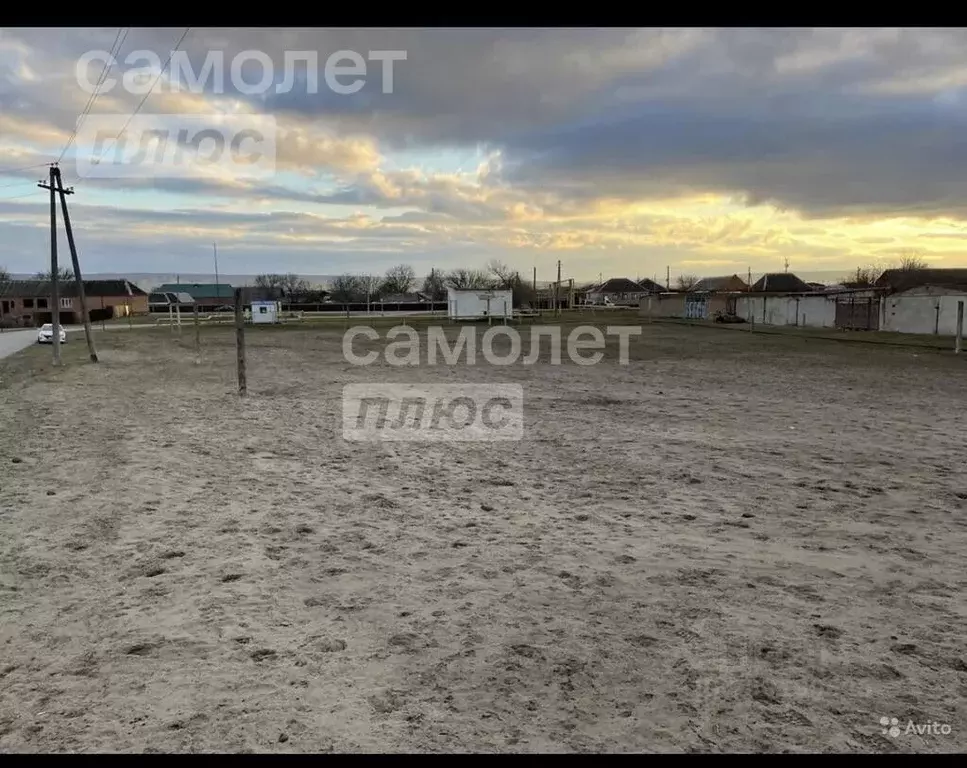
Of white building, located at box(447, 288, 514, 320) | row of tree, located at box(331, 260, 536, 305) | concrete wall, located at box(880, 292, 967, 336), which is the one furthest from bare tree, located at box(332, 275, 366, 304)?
concrete wall, located at box(880, 292, 967, 336)

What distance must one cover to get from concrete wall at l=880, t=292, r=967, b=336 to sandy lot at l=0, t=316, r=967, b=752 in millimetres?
26415

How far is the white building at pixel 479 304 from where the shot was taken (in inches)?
1827

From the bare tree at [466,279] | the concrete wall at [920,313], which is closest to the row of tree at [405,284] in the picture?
the bare tree at [466,279]

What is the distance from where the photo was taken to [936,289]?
32.7m

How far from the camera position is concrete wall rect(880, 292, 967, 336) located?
1196 inches

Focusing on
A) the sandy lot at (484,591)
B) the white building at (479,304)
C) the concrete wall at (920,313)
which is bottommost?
the sandy lot at (484,591)

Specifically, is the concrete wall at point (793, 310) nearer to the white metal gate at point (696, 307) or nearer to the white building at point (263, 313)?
the white metal gate at point (696, 307)

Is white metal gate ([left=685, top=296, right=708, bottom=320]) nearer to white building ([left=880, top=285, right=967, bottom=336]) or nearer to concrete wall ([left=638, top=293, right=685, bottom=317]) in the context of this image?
concrete wall ([left=638, top=293, right=685, bottom=317])

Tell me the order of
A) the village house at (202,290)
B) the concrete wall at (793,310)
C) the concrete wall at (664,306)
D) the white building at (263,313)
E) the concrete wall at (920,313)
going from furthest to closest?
the village house at (202,290), the concrete wall at (664,306), the white building at (263,313), the concrete wall at (793,310), the concrete wall at (920,313)

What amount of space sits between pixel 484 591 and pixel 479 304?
43589 millimetres

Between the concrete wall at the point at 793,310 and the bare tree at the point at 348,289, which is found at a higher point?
the bare tree at the point at 348,289

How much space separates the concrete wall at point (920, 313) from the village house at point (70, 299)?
7411cm
